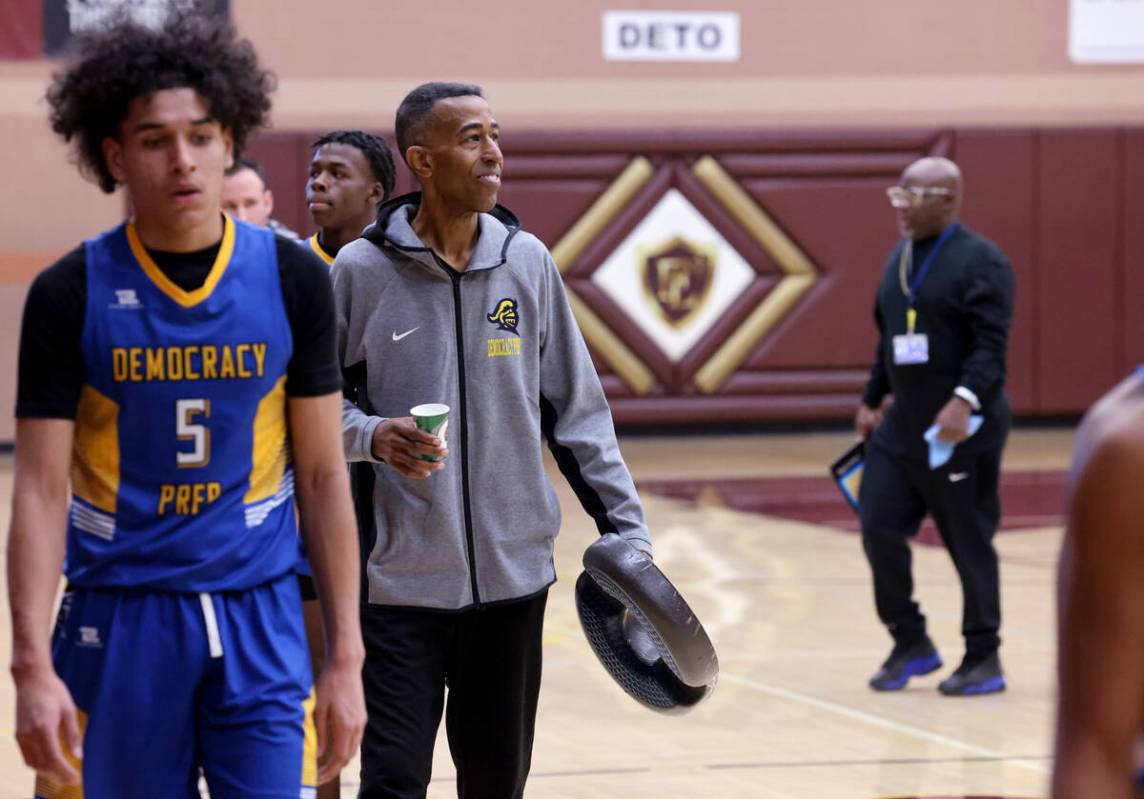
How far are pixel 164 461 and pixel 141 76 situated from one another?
0.58 metres

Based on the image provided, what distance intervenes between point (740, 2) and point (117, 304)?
45.6 feet

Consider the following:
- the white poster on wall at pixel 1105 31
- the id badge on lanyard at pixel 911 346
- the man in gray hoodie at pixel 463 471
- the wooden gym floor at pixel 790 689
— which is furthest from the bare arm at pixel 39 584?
the white poster on wall at pixel 1105 31

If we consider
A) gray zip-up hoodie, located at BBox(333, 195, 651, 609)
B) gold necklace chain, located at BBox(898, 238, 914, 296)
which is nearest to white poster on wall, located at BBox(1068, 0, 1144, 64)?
gold necklace chain, located at BBox(898, 238, 914, 296)

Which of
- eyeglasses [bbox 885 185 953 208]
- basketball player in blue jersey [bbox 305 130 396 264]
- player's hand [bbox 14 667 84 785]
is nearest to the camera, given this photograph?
player's hand [bbox 14 667 84 785]

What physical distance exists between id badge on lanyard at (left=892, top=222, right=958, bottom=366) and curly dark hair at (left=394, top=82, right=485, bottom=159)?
3.61m

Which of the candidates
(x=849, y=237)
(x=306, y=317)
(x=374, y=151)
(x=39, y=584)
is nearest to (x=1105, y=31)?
(x=849, y=237)

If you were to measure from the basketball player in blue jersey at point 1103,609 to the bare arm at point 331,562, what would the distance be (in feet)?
4.97

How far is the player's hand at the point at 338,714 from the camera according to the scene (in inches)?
123

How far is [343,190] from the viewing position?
5098 millimetres

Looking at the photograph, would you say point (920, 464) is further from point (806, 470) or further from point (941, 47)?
point (941, 47)

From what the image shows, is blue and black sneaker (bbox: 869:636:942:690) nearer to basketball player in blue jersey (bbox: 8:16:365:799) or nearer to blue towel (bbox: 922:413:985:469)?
blue towel (bbox: 922:413:985:469)

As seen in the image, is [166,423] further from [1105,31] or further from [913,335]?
[1105,31]

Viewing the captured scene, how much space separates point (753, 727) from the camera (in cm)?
686

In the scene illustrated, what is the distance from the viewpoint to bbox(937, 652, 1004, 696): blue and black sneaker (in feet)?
24.3
